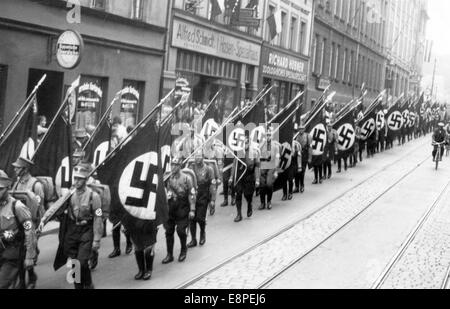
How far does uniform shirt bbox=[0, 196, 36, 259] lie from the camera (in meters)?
7.67

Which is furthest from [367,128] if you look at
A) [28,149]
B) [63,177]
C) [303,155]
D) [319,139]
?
[28,149]

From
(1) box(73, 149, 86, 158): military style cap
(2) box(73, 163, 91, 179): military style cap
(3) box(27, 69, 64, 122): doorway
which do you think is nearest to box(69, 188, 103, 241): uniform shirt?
(2) box(73, 163, 91, 179): military style cap

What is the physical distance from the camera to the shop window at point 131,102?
69.3ft

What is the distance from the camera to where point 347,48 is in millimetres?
48531

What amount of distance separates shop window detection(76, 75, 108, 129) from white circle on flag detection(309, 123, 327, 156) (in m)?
6.12

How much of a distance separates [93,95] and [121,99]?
1467 mm

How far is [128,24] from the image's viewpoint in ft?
67.6

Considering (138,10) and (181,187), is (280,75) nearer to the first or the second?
(138,10)

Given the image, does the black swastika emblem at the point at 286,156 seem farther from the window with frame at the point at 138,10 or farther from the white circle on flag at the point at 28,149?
the white circle on flag at the point at 28,149

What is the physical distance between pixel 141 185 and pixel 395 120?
81.1 ft

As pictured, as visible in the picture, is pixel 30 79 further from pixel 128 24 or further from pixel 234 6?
pixel 234 6

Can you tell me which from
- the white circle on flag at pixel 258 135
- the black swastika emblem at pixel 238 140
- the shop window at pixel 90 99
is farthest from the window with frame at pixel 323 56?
the black swastika emblem at pixel 238 140

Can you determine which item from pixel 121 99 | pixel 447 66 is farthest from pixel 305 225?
pixel 447 66

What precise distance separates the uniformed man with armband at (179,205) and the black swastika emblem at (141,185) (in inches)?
42.7
